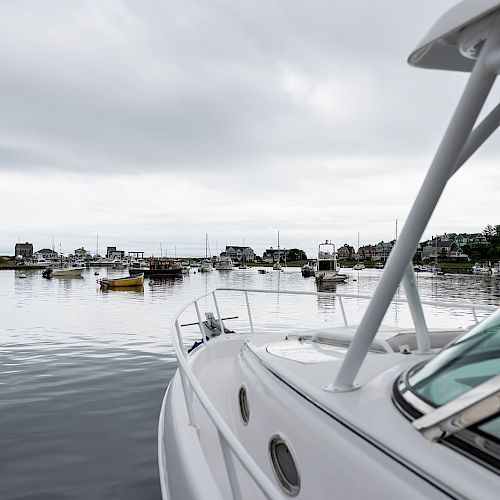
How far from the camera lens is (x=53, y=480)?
5.60 meters

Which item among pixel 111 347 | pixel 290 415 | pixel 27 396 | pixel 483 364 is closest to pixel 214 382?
pixel 290 415

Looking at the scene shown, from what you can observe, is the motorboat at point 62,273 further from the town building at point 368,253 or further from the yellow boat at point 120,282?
the town building at point 368,253

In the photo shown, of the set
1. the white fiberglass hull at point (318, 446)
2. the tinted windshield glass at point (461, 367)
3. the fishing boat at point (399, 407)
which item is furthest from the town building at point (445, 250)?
the tinted windshield glass at point (461, 367)

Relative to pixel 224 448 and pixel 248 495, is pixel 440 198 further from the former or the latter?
pixel 248 495

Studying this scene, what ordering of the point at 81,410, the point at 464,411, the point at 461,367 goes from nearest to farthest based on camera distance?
the point at 464,411, the point at 461,367, the point at 81,410

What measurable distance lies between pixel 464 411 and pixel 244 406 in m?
Result: 2.05

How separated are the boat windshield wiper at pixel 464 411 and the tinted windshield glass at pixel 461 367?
0.24 feet

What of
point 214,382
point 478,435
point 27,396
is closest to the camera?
point 478,435

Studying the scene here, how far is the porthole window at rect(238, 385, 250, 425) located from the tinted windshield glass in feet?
4.88

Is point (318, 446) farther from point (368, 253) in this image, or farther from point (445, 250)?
point (368, 253)

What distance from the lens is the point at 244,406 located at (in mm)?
3342

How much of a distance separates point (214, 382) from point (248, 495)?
2.31 m

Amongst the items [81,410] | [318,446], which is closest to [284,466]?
[318,446]

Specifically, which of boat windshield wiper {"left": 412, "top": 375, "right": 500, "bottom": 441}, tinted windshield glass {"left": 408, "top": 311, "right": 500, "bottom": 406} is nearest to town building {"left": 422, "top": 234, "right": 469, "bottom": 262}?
tinted windshield glass {"left": 408, "top": 311, "right": 500, "bottom": 406}
